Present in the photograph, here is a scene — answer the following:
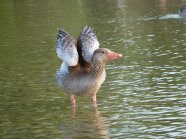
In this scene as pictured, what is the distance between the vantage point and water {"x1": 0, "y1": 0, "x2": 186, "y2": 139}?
1429cm

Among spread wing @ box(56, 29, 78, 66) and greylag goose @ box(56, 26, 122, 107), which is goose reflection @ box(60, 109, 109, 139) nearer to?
greylag goose @ box(56, 26, 122, 107)

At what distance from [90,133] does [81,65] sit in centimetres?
294

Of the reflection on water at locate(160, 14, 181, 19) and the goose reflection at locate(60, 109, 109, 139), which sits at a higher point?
the goose reflection at locate(60, 109, 109, 139)

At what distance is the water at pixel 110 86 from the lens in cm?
1429

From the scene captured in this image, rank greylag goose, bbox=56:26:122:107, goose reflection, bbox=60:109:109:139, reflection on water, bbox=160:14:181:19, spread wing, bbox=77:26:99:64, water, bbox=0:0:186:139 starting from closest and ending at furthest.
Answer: goose reflection, bbox=60:109:109:139 → water, bbox=0:0:186:139 → greylag goose, bbox=56:26:122:107 → spread wing, bbox=77:26:99:64 → reflection on water, bbox=160:14:181:19

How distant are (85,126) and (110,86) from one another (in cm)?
487

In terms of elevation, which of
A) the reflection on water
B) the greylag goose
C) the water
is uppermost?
the greylag goose

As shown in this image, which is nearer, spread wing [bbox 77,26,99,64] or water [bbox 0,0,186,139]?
water [bbox 0,0,186,139]

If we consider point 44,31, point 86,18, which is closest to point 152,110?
point 44,31

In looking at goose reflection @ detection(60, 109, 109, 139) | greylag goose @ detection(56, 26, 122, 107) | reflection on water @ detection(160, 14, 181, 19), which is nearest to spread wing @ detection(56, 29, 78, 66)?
greylag goose @ detection(56, 26, 122, 107)

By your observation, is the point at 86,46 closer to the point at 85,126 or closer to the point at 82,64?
the point at 82,64

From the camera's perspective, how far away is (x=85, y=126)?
47.6 feet

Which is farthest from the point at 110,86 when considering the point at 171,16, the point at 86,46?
the point at 171,16

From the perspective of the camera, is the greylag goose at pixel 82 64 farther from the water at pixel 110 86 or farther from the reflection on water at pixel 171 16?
the reflection on water at pixel 171 16
